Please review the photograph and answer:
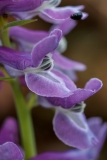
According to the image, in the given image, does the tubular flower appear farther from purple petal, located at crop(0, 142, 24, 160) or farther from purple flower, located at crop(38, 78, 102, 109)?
purple petal, located at crop(0, 142, 24, 160)

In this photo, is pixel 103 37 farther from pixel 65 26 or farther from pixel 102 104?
pixel 65 26

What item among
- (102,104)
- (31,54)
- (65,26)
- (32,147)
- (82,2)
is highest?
(31,54)

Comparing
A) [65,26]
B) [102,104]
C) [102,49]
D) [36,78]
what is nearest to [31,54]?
[36,78]

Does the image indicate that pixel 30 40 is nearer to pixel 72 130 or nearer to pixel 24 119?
pixel 24 119

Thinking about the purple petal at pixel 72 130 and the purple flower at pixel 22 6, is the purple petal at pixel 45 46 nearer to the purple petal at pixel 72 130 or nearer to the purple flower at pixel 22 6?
the purple flower at pixel 22 6

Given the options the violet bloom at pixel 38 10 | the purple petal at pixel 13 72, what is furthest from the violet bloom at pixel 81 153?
the violet bloom at pixel 38 10

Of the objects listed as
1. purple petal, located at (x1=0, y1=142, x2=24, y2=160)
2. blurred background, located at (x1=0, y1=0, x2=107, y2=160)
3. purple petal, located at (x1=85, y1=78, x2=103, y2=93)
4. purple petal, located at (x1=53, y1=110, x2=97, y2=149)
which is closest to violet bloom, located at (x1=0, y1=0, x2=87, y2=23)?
purple petal, located at (x1=85, y1=78, x2=103, y2=93)

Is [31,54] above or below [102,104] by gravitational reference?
above
